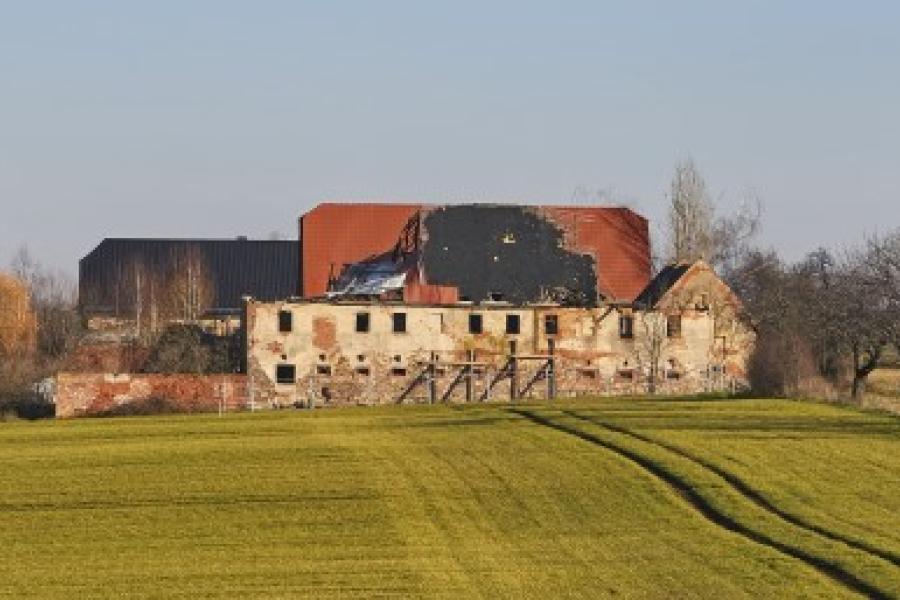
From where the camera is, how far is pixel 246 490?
43.8m

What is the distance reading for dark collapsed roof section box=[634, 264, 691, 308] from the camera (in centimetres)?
8956

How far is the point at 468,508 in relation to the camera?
4144 centimetres

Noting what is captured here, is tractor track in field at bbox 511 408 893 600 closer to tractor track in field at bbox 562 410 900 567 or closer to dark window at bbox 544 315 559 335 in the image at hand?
tractor track in field at bbox 562 410 900 567

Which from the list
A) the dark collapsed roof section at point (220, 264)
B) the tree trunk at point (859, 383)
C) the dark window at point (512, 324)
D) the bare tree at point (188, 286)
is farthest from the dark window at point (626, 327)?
the dark collapsed roof section at point (220, 264)

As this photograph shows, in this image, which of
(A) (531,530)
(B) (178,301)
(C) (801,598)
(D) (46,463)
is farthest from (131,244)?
(C) (801,598)

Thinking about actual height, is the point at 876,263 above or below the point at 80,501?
above

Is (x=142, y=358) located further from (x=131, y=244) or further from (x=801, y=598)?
(x=801, y=598)

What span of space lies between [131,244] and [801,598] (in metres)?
95.4

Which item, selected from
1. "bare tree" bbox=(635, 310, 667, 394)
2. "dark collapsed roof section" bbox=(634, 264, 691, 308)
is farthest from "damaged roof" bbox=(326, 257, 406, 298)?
"bare tree" bbox=(635, 310, 667, 394)

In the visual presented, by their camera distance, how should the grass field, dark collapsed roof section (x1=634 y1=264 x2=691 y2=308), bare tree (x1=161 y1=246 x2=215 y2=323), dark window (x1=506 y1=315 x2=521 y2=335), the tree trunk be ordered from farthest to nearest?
bare tree (x1=161 y1=246 x2=215 y2=323) < dark collapsed roof section (x1=634 y1=264 x2=691 y2=308) < dark window (x1=506 y1=315 x2=521 y2=335) < the tree trunk < the grass field

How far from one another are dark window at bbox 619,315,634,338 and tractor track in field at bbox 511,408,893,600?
2810cm

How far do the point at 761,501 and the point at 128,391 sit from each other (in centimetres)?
4018

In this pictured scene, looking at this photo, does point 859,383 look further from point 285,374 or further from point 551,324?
point 285,374

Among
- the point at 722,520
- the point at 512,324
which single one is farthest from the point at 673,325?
the point at 722,520
